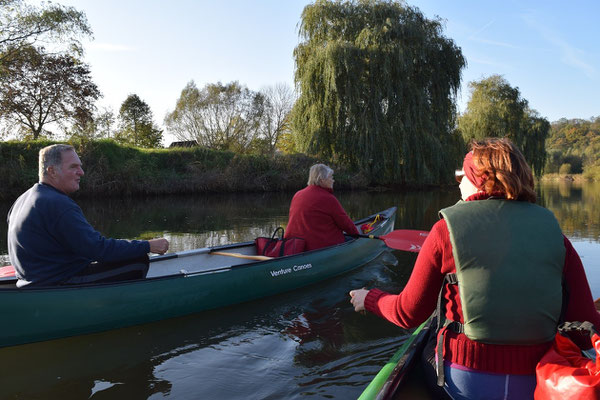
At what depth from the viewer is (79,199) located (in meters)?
17.6

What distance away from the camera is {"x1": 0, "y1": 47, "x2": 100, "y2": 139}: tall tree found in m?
18.1

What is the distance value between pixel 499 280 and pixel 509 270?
0.16 feet

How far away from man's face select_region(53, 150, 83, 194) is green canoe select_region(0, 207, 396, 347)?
2.59ft

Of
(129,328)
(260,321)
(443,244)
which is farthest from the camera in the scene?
(260,321)

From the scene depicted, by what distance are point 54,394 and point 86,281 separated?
3.09 ft

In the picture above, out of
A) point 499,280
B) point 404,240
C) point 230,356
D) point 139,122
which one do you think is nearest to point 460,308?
point 499,280

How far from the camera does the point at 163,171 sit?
21531 millimetres

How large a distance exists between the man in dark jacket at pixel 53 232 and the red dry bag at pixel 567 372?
10.2ft

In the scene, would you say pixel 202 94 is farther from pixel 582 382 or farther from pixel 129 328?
pixel 582 382

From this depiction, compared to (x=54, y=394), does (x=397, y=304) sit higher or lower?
higher

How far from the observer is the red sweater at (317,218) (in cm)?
529

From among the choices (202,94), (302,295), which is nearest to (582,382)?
(302,295)

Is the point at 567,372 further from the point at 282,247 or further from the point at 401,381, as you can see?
the point at 282,247

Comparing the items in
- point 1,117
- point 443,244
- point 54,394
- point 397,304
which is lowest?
point 54,394
